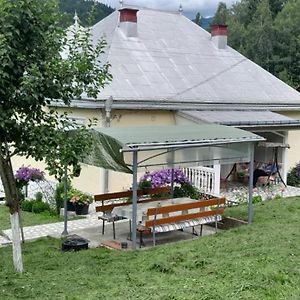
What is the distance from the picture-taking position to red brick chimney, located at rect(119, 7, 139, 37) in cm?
2083

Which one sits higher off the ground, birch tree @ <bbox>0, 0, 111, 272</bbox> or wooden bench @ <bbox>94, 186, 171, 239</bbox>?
birch tree @ <bbox>0, 0, 111, 272</bbox>

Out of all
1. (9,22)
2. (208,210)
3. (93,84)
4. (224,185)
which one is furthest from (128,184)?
(9,22)

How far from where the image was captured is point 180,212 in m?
12.1

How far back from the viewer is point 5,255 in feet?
34.1

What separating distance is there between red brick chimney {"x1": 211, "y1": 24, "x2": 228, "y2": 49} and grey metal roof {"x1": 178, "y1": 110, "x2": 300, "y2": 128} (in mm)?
4529

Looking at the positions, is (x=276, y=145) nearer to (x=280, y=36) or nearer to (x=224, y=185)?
(x=224, y=185)

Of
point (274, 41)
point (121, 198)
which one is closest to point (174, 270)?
point (121, 198)


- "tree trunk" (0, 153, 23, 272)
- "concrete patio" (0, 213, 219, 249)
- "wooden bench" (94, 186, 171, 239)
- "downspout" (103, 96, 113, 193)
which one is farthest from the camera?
"downspout" (103, 96, 113, 193)

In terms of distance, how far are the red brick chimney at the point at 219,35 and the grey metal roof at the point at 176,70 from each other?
256 millimetres

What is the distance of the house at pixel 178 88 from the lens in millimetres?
17828

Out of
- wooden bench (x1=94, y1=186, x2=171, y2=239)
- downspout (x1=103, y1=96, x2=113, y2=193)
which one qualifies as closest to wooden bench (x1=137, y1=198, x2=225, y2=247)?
wooden bench (x1=94, y1=186, x2=171, y2=239)

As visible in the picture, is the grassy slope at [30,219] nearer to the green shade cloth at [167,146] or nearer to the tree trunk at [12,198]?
the green shade cloth at [167,146]

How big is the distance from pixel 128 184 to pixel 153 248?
693 cm

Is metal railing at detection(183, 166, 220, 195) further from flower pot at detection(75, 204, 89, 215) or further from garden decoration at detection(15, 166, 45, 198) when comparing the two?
garden decoration at detection(15, 166, 45, 198)
